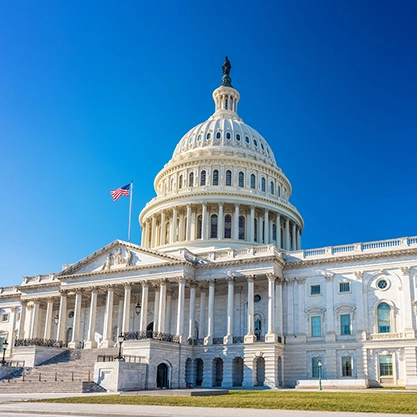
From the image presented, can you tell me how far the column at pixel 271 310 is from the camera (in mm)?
60406

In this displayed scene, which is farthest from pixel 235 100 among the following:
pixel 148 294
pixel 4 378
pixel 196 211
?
pixel 4 378

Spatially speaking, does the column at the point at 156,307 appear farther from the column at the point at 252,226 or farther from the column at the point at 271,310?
the column at the point at 252,226

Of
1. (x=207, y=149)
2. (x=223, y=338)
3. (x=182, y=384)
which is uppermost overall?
(x=207, y=149)

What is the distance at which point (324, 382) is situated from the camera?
51406 millimetres

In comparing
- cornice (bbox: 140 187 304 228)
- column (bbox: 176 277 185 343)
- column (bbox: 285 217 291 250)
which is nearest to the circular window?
column (bbox: 176 277 185 343)

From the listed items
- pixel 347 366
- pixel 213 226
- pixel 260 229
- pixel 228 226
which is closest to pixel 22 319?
pixel 213 226

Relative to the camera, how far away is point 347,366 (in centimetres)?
5959

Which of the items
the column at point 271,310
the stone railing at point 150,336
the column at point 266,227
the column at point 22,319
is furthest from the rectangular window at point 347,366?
the column at point 22,319

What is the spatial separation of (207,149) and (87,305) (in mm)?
31534

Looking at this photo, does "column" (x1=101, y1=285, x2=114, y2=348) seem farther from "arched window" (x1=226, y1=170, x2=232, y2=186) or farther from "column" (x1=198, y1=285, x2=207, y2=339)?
"arched window" (x1=226, y1=170, x2=232, y2=186)

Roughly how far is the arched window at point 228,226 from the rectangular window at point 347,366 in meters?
29.6

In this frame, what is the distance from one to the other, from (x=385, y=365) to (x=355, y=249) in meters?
12.4

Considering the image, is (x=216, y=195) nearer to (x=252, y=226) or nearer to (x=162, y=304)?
(x=252, y=226)

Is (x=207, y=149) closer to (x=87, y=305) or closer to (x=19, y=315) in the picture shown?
(x=87, y=305)
